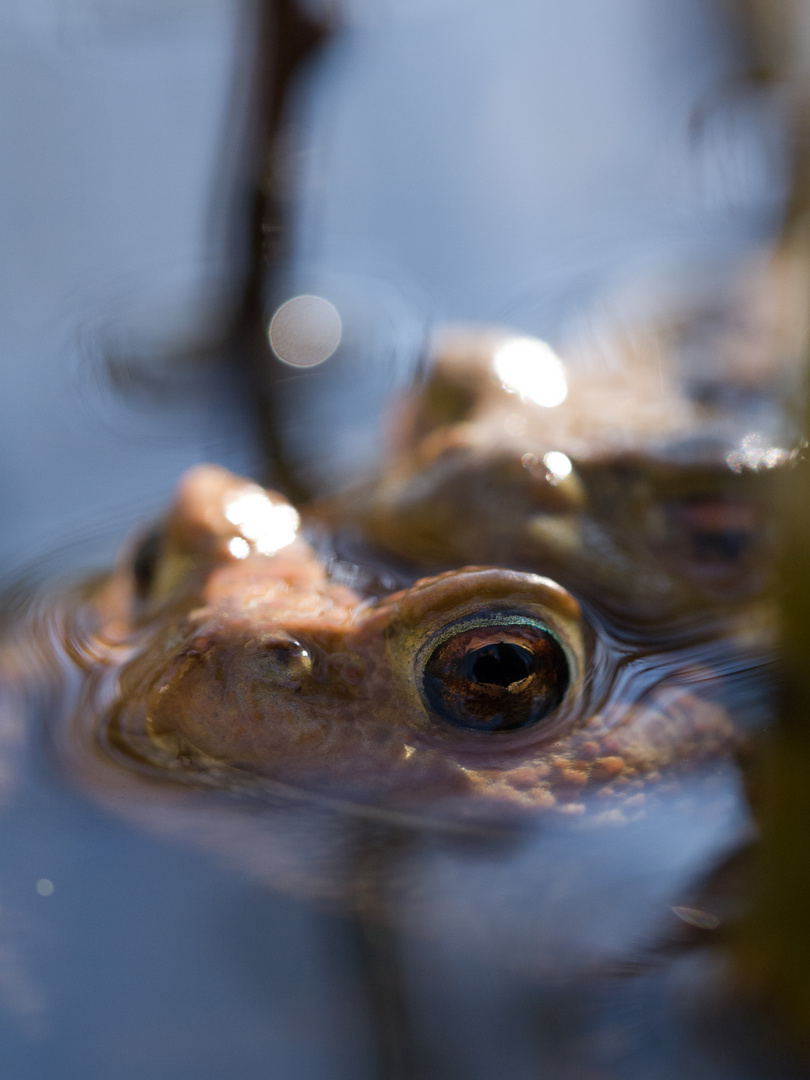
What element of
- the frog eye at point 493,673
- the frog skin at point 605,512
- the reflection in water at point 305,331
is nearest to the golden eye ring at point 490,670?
the frog eye at point 493,673

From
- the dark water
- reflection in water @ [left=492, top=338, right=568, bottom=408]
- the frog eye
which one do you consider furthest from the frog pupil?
reflection in water @ [left=492, top=338, right=568, bottom=408]

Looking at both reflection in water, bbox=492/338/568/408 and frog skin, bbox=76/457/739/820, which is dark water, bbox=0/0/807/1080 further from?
reflection in water, bbox=492/338/568/408

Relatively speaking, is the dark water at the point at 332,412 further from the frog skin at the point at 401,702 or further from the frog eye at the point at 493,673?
the frog eye at the point at 493,673

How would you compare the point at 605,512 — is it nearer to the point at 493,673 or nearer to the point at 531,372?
the point at 493,673

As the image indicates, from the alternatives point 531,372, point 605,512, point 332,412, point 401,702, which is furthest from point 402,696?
point 332,412

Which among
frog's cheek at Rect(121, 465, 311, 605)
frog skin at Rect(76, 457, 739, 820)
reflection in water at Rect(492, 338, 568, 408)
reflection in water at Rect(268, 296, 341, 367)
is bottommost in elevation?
frog skin at Rect(76, 457, 739, 820)

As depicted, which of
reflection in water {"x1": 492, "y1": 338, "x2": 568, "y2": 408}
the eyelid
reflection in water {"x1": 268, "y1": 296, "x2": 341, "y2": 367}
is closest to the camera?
the eyelid

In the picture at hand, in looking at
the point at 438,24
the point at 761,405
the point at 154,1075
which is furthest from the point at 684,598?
the point at 438,24
